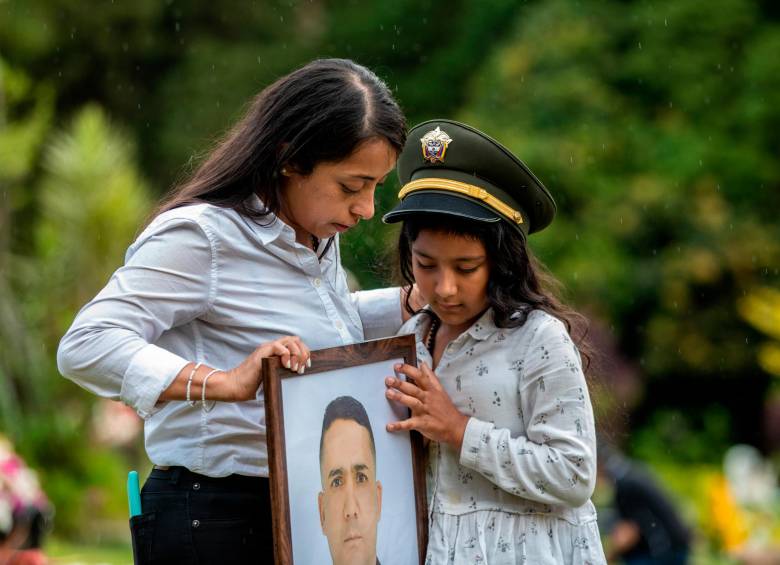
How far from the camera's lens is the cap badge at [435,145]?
9.42ft

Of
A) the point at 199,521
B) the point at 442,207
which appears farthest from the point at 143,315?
the point at 442,207

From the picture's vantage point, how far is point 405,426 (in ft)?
8.86

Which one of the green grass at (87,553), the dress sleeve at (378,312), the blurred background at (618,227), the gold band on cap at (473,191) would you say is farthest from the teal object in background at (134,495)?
the blurred background at (618,227)

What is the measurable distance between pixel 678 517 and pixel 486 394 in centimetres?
492

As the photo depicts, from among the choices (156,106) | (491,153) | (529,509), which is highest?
(156,106)

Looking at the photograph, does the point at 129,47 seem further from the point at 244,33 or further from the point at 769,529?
the point at 769,529

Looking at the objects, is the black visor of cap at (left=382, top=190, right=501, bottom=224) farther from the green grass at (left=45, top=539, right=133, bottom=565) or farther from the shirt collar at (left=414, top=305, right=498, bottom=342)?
Answer: the green grass at (left=45, top=539, right=133, bottom=565)

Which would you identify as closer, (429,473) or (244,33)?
(429,473)

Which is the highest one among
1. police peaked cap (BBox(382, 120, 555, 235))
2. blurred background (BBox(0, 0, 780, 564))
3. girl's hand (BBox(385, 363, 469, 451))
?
blurred background (BBox(0, 0, 780, 564))

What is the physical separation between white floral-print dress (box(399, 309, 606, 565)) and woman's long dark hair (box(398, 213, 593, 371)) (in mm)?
39

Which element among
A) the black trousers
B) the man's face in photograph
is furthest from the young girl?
the black trousers

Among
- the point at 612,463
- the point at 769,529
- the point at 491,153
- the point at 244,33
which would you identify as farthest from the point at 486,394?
the point at 244,33

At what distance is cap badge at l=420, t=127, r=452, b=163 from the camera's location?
2.87 m

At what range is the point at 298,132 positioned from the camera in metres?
2.69
